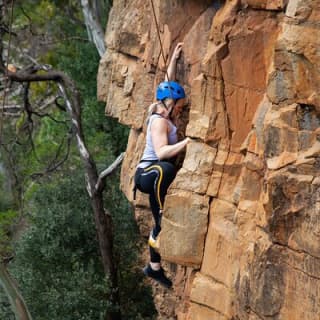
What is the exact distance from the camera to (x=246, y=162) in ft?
23.9

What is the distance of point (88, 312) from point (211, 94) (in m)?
5.87

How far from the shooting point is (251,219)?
7.27 meters

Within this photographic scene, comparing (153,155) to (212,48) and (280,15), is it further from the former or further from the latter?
(280,15)


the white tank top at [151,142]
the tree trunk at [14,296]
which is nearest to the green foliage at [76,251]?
the tree trunk at [14,296]

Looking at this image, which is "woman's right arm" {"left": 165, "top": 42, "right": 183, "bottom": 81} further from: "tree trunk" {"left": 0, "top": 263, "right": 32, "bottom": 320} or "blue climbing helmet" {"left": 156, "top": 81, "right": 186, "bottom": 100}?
"tree trunk" {"left": 0, "top": 263, "right": 32, "bottom": 320}

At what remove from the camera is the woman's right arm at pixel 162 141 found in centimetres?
814

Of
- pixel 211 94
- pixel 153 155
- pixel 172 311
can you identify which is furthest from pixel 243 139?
pixel 172 311

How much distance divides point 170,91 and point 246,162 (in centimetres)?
137

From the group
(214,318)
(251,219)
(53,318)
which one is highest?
(251,219)

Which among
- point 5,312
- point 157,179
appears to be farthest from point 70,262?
point 157,179

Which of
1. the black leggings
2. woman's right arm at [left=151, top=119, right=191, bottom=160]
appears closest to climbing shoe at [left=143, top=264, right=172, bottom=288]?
the black leggings

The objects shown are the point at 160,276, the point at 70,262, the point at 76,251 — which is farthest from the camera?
the point at 76,251

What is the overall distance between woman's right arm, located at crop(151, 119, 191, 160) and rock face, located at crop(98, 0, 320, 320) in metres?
0.22

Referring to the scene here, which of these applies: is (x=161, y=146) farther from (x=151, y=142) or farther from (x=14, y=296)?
(x=14, y=296)
